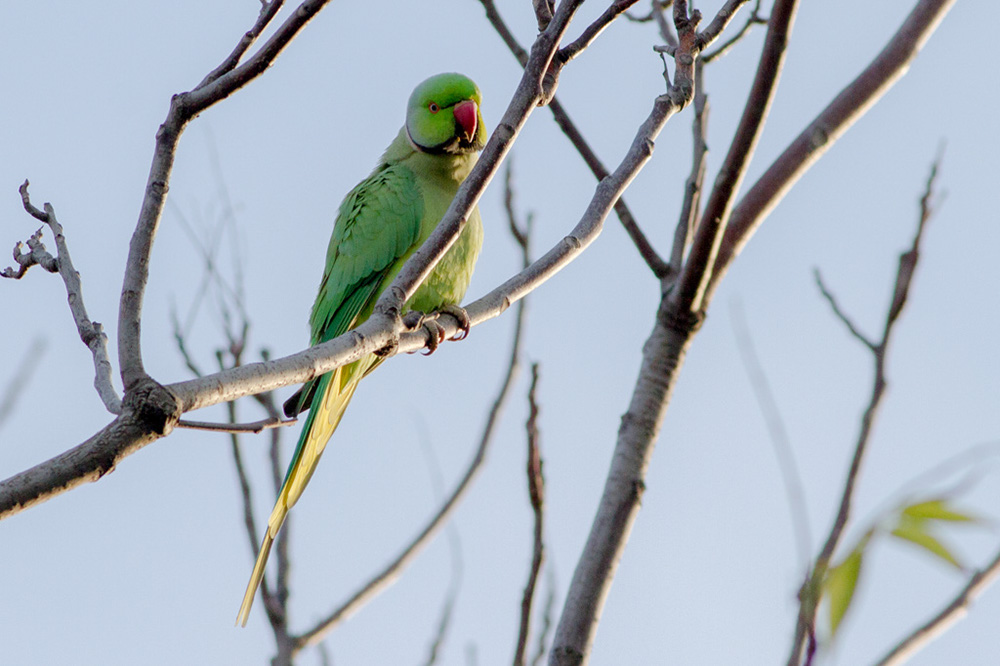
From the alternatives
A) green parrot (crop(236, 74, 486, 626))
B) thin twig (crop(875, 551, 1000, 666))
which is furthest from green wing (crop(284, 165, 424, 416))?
thin twig (crop(875, 551, 1000, 666))

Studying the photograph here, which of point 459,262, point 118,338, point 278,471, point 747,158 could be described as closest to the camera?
point 118,338

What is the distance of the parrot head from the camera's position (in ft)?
14.3

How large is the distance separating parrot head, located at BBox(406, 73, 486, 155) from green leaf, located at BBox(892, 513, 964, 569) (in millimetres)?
3681

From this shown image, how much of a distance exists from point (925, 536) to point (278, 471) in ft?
8.65

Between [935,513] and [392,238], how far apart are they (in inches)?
130

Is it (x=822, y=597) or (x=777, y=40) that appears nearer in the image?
(x=822, y=597)

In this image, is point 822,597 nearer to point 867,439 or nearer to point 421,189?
point 867,439

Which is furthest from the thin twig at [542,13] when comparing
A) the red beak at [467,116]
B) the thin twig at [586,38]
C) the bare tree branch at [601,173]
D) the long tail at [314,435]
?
the red beak at [467,116]

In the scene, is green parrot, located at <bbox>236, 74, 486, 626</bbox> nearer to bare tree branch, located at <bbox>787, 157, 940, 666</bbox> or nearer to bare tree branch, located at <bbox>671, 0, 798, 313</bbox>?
bare tree branch, located at <bbox>671, 0, 798, 313</bbox>

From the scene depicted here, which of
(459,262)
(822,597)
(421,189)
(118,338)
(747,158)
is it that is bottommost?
(822,597)

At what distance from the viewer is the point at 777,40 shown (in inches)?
91.4

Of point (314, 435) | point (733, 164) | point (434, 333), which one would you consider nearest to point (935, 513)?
point (733, 164)

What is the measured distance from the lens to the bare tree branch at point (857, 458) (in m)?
0.86

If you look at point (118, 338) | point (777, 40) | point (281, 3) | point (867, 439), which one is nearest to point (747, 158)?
point (777, 40)
